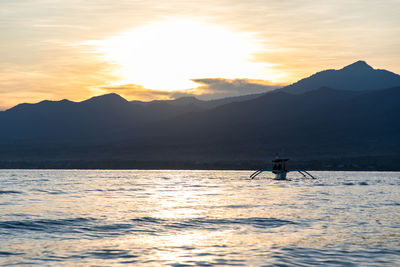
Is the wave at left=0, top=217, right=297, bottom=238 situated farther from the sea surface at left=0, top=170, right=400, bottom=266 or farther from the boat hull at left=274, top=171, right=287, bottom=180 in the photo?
the boat hull at left=274, top=171, right=287, bottom=180

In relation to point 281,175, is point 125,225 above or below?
below

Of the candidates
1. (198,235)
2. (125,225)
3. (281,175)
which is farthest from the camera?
(281,175)

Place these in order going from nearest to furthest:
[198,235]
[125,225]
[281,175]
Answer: [198,235] < [125,225] < [281,175]

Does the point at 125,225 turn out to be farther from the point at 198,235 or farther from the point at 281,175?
the point at 281,175

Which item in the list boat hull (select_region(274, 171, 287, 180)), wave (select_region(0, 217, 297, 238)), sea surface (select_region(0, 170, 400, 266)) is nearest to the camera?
sea surface (select_region(0, 170, 400, 266))

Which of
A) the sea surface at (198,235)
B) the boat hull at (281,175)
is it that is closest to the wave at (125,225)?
the sea surface at (198,235)

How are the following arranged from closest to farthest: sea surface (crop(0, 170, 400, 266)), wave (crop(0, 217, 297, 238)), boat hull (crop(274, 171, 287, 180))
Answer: sea surface (crop(0, 170, 400, 266)), wave (crop(0, 217, 297, 238)), boat hull (crop(274, 171, 287, 180))

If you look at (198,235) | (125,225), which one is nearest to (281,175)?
(125,225)

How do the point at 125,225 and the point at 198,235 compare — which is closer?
the point at 198,235

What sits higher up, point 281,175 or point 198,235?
point 281,175

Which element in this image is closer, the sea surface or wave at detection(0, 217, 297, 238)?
the sea surface

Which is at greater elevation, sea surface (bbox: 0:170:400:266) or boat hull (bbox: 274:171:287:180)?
boat hull (bbox: 274:171:287:180)

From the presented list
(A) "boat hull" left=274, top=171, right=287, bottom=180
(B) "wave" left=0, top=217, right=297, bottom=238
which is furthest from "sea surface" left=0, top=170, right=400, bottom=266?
(A) "boat hull" left=274, top=171, right=287, bottom=180

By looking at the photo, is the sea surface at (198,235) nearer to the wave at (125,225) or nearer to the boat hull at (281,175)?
the wave at (125,225)
